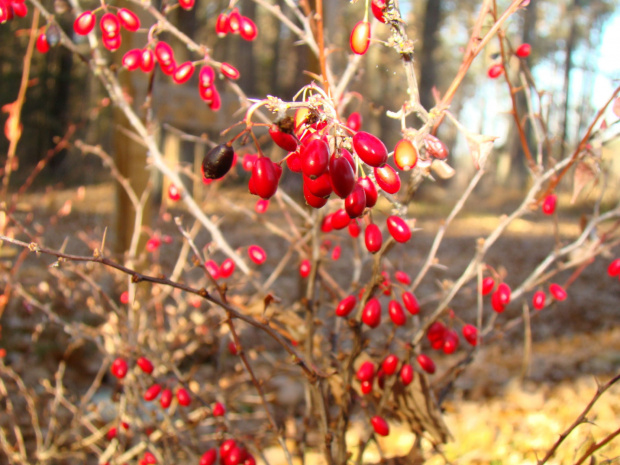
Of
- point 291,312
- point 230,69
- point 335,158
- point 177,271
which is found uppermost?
point 230,69

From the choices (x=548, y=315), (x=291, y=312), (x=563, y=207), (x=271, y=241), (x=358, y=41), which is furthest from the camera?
(x=563, y=207)

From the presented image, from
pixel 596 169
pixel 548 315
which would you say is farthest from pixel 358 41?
pixel 548 315

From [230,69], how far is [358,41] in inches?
16.9

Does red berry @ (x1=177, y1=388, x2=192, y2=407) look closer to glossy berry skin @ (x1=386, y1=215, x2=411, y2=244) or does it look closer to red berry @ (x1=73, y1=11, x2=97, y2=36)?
glossy berry skin @ (x1=386, y1=215, x2=411, y2=244)

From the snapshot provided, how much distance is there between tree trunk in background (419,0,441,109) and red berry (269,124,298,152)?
11.2 meters

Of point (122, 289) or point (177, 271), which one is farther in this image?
point (122, 289)

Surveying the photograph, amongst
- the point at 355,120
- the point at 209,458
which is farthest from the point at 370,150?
the point at 209,458

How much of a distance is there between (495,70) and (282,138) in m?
1.00

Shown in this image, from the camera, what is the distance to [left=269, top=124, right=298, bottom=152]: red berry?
77cm

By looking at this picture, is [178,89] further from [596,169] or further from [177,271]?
[596,169]

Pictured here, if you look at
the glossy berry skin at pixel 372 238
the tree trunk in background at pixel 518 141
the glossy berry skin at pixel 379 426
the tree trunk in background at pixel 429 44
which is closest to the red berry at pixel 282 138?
the glossy berry skin at pixel 372 238

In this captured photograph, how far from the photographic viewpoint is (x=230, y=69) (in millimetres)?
1327

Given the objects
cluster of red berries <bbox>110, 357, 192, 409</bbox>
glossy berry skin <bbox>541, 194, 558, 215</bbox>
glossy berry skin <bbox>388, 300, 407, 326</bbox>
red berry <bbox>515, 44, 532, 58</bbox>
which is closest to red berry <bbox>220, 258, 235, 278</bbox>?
cluster of red berries <bbox>110, 357, 192, 409</bbox>

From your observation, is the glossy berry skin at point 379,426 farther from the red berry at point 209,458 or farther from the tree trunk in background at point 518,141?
the tree trunk in background at point 518,141
